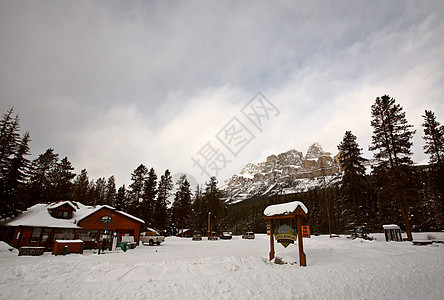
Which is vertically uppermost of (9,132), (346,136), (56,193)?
(346,136)

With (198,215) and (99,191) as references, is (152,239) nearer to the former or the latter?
(198,215)

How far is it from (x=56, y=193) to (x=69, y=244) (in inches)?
1147

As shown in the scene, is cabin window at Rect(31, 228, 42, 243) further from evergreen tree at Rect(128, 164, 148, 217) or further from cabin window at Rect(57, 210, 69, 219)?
evergreen tree at Rect(128, 164, 148, 217)

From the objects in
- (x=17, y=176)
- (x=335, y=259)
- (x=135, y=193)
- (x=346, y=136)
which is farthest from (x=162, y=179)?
(x=335, y=259)

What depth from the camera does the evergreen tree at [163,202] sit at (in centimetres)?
5328

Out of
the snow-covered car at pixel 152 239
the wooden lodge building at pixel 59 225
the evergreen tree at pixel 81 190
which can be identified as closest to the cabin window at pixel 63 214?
the wooden lodge building at pixel 59 225

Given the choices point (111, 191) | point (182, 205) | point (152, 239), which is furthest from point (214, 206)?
point (152, 239)

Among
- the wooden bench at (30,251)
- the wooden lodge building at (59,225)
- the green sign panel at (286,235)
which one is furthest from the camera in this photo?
the wooden lodge building at (59,225)

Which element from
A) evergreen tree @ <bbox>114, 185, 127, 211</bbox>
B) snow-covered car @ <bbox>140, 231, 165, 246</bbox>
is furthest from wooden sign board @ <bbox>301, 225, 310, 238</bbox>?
evergreen tree @ <bbox>114, 185, 127, 211</bbox>

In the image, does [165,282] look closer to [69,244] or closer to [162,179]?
[69,244]

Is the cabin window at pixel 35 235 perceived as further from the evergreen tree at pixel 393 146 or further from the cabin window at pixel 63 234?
the evergreen tree at pixel 393 146

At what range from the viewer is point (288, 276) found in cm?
992

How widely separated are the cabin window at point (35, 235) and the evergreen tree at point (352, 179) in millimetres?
36450

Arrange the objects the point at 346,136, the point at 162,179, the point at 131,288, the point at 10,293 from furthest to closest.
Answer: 1. the point at 162,179
2. the point at 346,136
3. the point at 131,288
4. the point at 10,293
